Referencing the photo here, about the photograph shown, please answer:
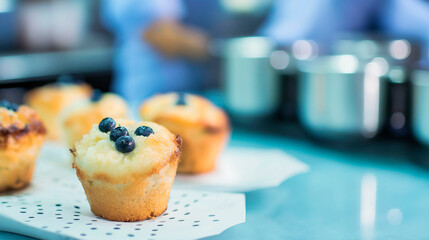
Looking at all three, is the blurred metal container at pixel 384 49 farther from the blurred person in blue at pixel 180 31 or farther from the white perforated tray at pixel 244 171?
the white perforated tray at pixel 244 171

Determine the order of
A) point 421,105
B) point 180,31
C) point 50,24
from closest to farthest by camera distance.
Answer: point 421,105 < point 180,31 < point 50,24

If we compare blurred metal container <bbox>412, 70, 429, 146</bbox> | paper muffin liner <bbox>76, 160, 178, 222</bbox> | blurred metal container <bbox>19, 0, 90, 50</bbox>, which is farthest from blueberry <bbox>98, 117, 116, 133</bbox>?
blurred metal container <bbox>19, 0, 90, 50</bbox>

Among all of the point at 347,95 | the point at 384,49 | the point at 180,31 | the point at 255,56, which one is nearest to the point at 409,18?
the point at 384,49

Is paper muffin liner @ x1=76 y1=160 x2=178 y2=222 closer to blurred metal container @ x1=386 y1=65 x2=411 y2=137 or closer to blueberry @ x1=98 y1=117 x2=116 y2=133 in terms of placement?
blueberry @ x1=98 y1=117 x2=116 y2=133

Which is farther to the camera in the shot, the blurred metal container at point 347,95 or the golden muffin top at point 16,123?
the blurred metal container at point 347,95

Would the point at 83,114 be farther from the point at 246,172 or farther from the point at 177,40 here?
the point at 177,40

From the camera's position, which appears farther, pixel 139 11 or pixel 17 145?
pixel 139 11

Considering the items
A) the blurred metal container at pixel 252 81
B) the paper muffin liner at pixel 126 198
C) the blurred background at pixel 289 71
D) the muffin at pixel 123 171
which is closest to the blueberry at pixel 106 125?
the muffin at pixel 123 171
